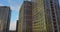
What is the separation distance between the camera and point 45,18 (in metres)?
17.3

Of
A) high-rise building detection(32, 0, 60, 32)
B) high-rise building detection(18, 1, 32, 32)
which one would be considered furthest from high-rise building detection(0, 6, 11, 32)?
high-rise building detection(32, 0, 60, 32)

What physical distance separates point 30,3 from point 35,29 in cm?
680

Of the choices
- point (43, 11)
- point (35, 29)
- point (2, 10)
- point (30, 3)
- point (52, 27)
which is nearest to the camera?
point (52, 27)

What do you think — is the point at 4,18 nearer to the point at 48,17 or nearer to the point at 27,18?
the point at 27,18

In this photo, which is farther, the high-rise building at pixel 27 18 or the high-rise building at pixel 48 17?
the high-rise building at pixel 27 18

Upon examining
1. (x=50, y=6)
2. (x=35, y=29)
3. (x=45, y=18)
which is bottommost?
(x=35, y=29)

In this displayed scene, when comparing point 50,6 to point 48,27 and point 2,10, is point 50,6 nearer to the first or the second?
point 48,27

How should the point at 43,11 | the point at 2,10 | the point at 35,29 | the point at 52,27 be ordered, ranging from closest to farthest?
the point at 52,27
the point at 43,11
the point at 35,29
the point at 2,10

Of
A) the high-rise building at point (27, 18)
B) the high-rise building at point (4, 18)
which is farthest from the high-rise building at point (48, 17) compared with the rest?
the high-rise building at point (4, 18)

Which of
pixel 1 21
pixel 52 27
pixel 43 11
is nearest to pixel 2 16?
pixel 1 21

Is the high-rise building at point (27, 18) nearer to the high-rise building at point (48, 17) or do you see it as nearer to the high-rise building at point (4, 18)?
the high-rise building at point (48, 17)

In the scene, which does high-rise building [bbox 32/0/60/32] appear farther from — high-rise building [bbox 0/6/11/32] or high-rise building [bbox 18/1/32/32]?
high-rise building [bbox 0/6/11/32]

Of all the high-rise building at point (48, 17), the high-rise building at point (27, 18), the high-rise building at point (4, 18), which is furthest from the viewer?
the high-rise building at point (4, 18)

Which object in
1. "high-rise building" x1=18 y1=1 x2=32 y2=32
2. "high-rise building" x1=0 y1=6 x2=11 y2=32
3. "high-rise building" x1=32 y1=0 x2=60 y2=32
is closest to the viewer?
"high-rise building" x1=32 y1=0 x2=60 y2=32
